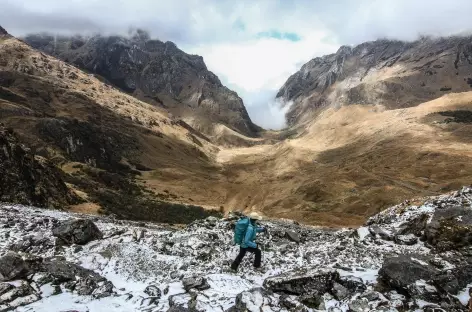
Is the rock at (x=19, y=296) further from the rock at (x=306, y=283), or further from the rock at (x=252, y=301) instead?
the rock at (x=306, y=283)

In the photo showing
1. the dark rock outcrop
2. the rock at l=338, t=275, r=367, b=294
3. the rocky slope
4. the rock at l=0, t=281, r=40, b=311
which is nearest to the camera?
the rock at l=0, t=281, r=40, b=311

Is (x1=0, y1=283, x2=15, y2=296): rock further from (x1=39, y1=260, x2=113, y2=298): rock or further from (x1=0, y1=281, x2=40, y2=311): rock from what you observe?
(x1=39, y1=260, x2=113, y2=298): rock

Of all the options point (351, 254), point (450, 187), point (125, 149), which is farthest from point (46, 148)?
point (351, 254)

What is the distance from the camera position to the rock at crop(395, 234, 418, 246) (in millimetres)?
16587

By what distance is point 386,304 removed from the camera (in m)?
12.4

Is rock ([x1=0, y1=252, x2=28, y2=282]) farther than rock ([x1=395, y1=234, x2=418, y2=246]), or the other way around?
rock ([x1=395, y1=234, x2=418, y2=246])

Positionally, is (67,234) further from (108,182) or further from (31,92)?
(31,92)

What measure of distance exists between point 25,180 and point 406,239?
3516cm

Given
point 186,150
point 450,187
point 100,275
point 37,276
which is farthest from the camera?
point 186,150

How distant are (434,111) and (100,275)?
528ft

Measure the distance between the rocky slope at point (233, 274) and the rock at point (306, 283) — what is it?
1.3 inches

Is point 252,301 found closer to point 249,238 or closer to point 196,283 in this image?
point 196,283

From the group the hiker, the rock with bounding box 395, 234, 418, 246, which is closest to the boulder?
the rock with bounding box 395, 234, 418, 246

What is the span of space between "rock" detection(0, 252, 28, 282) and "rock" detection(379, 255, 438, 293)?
11818 mm
